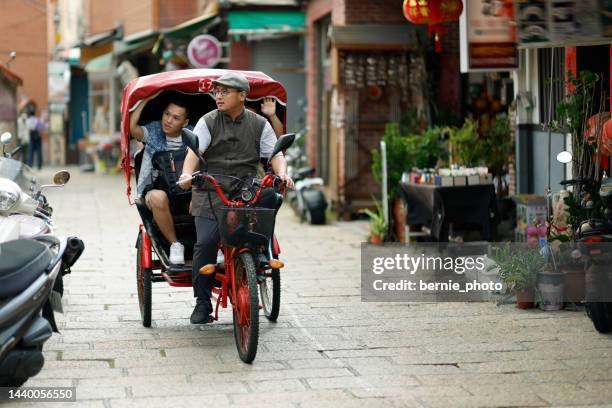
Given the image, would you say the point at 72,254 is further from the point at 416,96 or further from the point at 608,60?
the point at 416,96

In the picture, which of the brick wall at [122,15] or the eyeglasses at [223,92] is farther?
the brick wall at [122,15]

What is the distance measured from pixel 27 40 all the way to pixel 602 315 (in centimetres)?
1872

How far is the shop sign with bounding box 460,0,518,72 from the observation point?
1209cm

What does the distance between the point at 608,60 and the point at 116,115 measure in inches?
1177

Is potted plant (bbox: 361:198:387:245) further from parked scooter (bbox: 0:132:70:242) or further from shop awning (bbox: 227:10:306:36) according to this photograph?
shop awning (bbox: 227:10:306:36)

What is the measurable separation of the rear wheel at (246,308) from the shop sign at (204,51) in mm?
16956

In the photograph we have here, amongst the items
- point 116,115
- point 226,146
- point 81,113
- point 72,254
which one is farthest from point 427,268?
point 81,113

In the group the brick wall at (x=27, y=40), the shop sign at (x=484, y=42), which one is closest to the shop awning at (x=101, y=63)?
the brick wall at (x=27, y=40)

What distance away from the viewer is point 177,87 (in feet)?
29.7

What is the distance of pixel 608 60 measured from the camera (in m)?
11.2

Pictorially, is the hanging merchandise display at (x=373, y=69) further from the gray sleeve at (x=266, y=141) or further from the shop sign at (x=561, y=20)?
the shop sign at (x=561, y=20)

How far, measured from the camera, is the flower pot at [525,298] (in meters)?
9.86

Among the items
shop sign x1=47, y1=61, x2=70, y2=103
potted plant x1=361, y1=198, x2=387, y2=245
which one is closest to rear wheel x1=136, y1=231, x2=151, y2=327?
potted plant x1=361, y1=198, x2=387, y2=245

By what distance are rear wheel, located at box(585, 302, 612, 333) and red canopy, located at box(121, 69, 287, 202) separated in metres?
2.96
